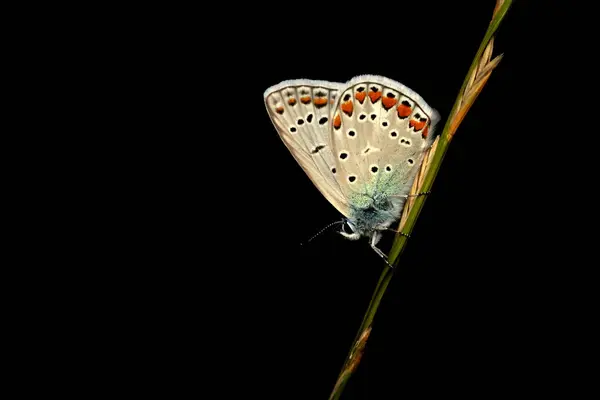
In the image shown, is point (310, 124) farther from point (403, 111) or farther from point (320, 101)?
point (403, 111)

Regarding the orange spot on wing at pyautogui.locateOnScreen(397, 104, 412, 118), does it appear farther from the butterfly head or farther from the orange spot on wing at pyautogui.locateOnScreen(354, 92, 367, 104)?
the butterfly head

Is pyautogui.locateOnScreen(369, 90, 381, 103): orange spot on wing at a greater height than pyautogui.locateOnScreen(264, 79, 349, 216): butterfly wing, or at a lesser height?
greater

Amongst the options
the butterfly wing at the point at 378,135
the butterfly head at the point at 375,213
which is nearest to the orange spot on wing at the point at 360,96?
the butterfly wing at the point at 378,135

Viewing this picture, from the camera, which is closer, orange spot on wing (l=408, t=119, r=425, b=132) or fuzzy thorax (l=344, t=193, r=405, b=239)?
orange spot on wing (l=408, t=119, r=425, b=132)

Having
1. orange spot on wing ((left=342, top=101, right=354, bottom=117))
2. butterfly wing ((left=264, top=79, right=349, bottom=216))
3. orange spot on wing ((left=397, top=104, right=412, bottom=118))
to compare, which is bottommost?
butterfly wing ((left=264, top=79, right=349, bottom=216))

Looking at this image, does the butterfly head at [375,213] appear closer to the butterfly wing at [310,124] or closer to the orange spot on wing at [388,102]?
the butterfly wing at [310,124]

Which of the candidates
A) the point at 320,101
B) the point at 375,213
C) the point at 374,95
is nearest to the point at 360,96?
the point at 374,95

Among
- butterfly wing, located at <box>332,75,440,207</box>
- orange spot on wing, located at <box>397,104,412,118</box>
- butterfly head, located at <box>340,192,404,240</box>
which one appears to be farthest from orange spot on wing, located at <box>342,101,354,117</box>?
butterfly head, located at <box>340,192,404,240</box>
